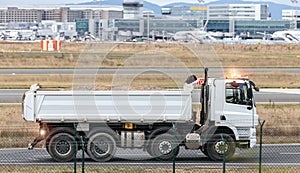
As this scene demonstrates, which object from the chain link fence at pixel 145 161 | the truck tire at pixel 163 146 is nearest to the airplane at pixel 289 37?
the chain link fence at pixel 145 161

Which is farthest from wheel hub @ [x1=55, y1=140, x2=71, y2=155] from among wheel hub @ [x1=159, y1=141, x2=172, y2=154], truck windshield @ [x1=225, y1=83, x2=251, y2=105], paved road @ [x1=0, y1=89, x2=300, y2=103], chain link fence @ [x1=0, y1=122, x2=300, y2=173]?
paved road @ [x1=0, y1=89, x2=300, y2=103]

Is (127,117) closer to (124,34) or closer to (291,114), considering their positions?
(291,114)

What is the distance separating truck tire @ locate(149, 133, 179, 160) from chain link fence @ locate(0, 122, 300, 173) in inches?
8.7

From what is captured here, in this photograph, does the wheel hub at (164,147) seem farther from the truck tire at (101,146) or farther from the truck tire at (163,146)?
the truck tire at (101,146)

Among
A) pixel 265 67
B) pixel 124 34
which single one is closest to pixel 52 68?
pixel 265 67

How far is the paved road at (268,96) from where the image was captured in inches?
1514

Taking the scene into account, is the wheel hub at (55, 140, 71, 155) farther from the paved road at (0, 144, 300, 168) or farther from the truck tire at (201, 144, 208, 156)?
the truck tire at (201, 144, 208, 156)

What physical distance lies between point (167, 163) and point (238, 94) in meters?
3.02

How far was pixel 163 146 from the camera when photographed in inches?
850

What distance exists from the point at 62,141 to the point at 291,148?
8407mm

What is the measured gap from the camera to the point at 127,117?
2141cm

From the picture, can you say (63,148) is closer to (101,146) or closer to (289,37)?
(101,146)

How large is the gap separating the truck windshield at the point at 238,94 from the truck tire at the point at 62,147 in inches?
192

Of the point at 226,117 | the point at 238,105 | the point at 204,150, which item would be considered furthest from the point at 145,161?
the point at 238,105
